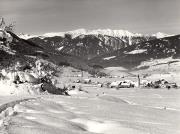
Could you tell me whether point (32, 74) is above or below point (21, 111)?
above

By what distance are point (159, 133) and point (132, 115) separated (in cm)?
282

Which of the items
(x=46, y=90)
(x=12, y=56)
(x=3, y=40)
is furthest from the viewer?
(x=12, y=56)

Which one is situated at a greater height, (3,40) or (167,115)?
(3,40)

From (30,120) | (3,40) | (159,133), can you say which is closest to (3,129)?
(30,120)

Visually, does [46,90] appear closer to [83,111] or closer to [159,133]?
[83,111]

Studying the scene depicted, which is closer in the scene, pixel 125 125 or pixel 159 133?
pixel 159 133

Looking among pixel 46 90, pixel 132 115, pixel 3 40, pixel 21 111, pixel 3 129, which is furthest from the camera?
pixel 3 40

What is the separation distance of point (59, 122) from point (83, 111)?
8.36 feet

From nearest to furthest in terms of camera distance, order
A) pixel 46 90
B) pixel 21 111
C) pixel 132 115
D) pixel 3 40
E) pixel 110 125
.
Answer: pixel 110 125, pixel 21 111, pixel 132 115, pixel 46 90, pixel 3 40

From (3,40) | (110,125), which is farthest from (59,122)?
(3,40)

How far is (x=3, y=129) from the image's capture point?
6.87 metres

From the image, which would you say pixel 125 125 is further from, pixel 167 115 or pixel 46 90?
pixel 46 90

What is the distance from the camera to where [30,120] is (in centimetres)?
820

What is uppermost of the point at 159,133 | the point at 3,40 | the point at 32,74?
the point at 3,40
